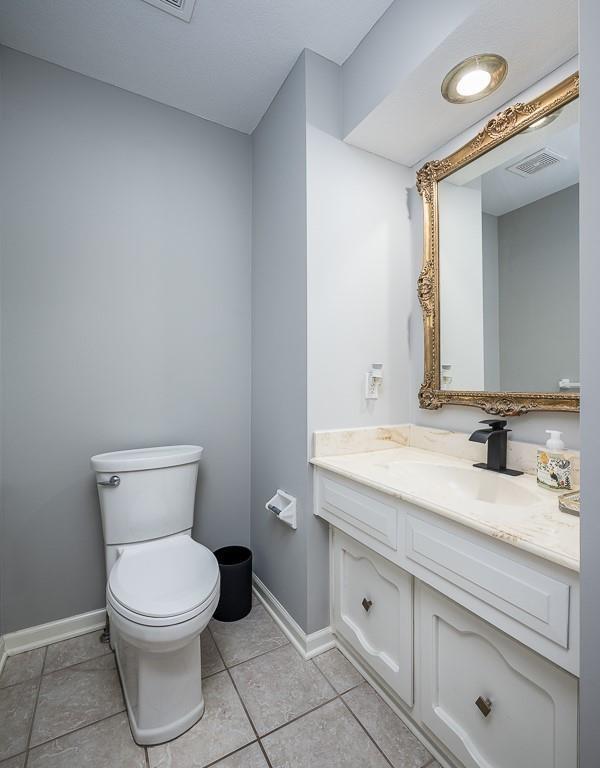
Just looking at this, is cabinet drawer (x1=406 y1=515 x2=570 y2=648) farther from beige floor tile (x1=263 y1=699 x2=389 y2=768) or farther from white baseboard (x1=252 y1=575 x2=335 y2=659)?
white baseboard (x1=252 y1=575 x2=335 y2=659)

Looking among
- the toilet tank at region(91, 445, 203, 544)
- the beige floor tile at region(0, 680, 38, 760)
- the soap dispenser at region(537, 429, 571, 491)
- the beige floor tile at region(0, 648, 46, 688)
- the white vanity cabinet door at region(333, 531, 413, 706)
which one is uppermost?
the soap dispenser at region(537, 429, 571, 491)

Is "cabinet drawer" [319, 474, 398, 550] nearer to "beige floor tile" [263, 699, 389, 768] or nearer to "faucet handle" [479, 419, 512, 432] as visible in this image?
"faucet handle" [479, 419, 512, 432]

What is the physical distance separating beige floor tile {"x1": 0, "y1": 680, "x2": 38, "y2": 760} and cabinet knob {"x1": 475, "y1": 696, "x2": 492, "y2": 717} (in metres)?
1.35

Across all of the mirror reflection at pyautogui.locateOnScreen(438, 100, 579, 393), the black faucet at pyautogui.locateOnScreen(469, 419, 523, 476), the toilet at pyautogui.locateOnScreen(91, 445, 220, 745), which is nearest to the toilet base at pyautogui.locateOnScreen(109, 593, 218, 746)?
the toilet at pyautogui.locateOnScreen(91, 445, 220, 745)

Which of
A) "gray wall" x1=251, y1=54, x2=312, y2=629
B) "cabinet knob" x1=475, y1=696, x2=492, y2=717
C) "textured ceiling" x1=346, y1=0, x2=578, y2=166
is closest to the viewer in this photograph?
"cabinet knob" x1=475, y1=696, x2=492, y2=717

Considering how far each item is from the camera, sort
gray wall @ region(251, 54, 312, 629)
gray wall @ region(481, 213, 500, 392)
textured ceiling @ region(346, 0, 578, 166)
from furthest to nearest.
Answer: gray wall @ region(251, 54, 312, 629) → gray wall @ region(481, 213, 500, 392) → textured ceiling @ region(346, 0, 578, 166)

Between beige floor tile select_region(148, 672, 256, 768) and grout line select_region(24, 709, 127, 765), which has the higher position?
grout line select_region(24, 709, 127, 765)

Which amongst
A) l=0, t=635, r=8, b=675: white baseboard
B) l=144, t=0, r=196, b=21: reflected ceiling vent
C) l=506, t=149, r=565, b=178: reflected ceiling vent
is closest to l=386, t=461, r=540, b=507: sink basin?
l=506, t=149, r=565, b=178: reflected ceiling vent

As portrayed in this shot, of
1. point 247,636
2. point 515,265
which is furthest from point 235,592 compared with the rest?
point 515,265

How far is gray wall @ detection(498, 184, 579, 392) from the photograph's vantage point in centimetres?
120

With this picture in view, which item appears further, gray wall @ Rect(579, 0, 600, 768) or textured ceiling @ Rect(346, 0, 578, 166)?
textured ceiling @ Rect(346, 0, 578, 166)

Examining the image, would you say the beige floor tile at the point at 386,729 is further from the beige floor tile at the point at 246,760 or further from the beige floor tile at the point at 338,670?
the beige floor tile at the point at 246,760

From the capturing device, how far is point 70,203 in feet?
5.26

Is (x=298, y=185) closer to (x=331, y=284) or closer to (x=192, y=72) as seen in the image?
(x=331, y=284)
